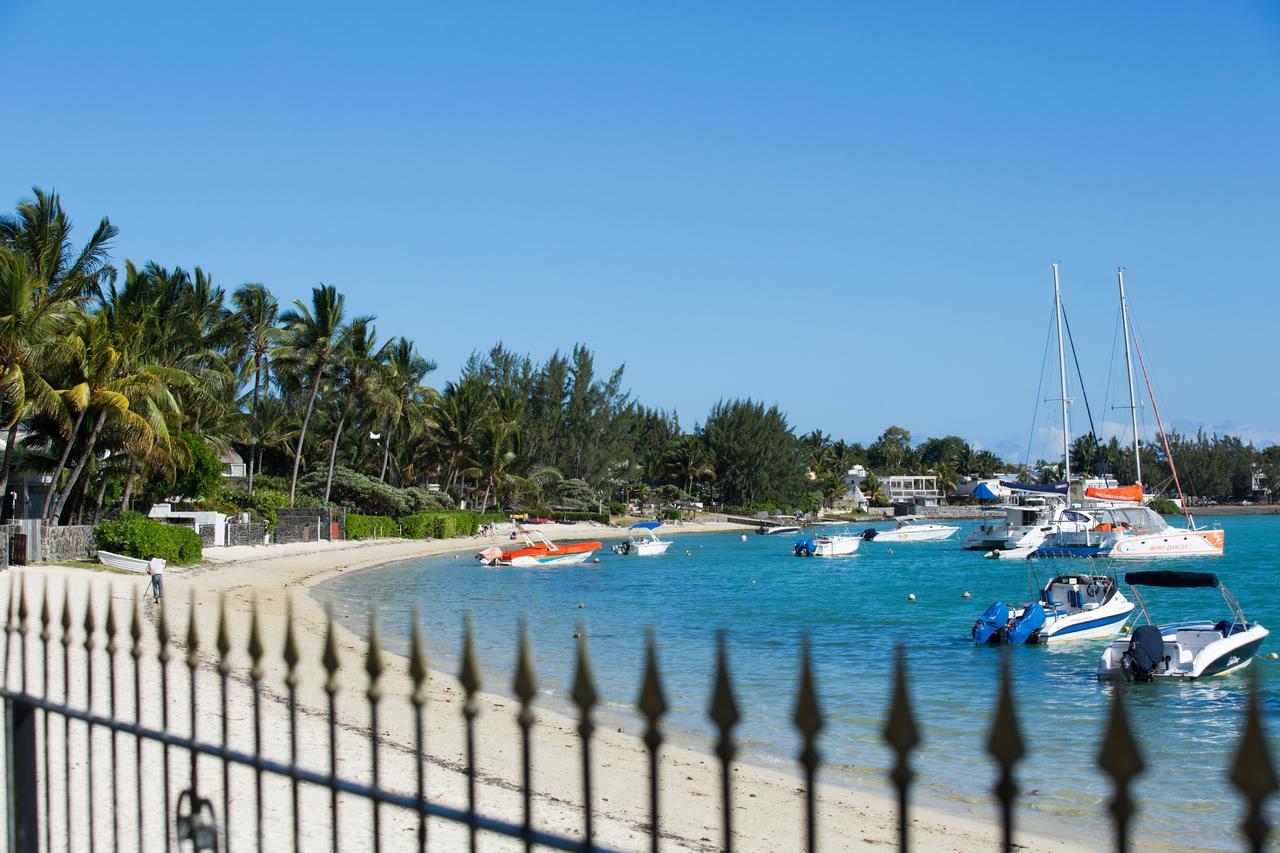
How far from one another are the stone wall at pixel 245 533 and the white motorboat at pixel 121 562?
14.6 m

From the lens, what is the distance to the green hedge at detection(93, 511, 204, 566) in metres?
Result: 33.1

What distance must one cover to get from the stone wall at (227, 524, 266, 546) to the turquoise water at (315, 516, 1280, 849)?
629 centimetres

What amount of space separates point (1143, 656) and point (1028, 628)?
481 centimetres

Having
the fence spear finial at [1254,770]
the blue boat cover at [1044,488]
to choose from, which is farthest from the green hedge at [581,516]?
the fence spear finial at [1254,770]

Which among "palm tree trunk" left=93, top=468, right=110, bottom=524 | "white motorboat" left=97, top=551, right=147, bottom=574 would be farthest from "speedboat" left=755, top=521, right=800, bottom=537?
"white motorboat" left=97, top=551, right=147, bottom=574

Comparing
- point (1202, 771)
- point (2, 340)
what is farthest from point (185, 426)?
point (1202, 771)

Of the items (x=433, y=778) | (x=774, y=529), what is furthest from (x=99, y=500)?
(x=774, y=529)

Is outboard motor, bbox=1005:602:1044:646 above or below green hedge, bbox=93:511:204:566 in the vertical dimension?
below

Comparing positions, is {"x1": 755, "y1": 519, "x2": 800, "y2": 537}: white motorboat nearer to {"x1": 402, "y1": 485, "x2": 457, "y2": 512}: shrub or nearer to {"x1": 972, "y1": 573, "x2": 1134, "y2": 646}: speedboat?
{"x1": 402, "y1": 485, "x2": 457, "y2": 512}: shrub

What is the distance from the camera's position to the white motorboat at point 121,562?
31.7 m

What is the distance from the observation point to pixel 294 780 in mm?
3256

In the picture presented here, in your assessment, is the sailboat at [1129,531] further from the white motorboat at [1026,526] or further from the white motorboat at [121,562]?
the white motorboat at [121,562]

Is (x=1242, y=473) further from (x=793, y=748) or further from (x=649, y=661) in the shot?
(x=649, y=661)

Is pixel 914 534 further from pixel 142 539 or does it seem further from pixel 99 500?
pixel 142 539
